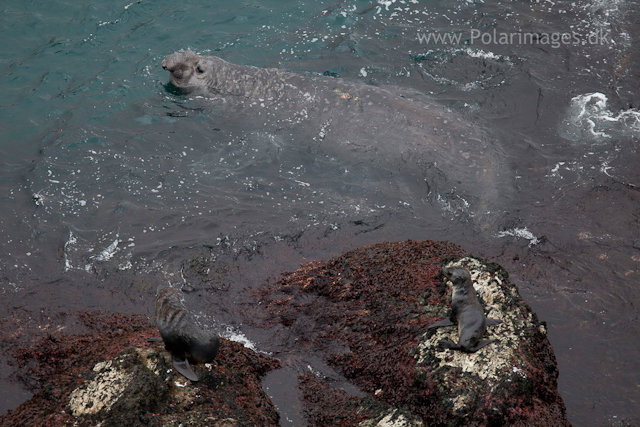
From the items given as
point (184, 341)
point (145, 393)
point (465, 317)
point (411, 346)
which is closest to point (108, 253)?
point (184, 341)

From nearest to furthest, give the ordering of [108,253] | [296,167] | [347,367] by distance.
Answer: [347,367]
[108,253]
[296,167]

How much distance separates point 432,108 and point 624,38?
17.4 ft

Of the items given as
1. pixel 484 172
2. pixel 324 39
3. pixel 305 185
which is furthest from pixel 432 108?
pixel 324 39

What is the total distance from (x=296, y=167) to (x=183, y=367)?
484cm

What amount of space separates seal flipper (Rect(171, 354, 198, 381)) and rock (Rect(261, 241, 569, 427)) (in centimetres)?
115

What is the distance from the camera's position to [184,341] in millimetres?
4535

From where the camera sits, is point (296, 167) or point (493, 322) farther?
point (296, 167)

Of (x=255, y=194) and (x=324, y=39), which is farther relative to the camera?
(x=324, y=39)

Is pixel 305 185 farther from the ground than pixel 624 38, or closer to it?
closer to it

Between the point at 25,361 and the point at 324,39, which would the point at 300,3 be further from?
the point at 25,361

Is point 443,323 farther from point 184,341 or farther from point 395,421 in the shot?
point 184,341

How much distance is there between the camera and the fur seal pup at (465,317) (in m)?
4.62

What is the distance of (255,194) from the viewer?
829 cm

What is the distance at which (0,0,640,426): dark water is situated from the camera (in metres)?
6.34
